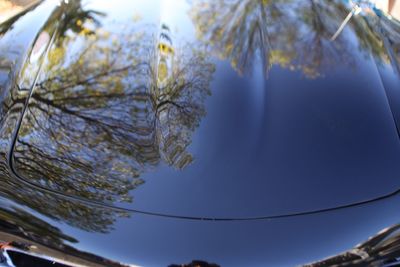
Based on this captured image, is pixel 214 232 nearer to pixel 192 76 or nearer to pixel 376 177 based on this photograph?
pixel 376 177

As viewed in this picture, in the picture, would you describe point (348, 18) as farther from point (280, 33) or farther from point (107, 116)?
point (107, 116)

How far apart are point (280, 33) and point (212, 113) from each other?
0.63 metres

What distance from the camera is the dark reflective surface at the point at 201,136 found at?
4.56ft

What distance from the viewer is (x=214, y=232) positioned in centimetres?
135

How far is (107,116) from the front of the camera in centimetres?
170

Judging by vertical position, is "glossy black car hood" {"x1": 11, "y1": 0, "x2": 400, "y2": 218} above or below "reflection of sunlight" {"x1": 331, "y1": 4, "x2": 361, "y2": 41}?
below

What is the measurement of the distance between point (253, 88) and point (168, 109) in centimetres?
33

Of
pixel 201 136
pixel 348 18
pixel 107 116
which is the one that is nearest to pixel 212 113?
pixel 201 136

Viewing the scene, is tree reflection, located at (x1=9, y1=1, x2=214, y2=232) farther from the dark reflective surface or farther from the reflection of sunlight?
the reflection of sunlight

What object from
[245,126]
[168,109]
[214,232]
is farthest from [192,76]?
[214,232]

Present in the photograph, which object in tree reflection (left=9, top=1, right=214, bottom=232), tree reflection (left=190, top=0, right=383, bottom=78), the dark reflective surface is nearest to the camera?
the dark reflective surface

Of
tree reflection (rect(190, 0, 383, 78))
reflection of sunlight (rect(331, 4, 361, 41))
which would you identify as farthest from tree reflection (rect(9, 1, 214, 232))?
reflection of sunlight (rect(331, 4, 361, 41))

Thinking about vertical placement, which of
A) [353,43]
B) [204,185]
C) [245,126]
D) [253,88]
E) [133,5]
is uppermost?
[133,5]

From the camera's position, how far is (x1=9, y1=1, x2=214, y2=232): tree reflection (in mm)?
1496
